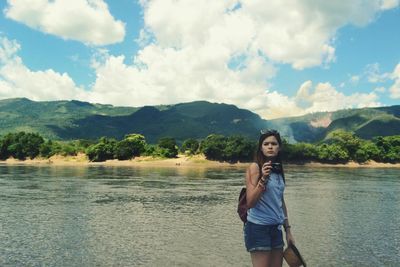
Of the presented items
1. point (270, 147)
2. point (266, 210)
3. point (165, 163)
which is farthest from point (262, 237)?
point (165, 163)

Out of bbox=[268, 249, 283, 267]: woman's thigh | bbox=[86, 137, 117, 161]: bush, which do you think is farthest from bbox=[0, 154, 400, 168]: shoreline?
bbox=[268, 249, 283, 267]: woman's thigh

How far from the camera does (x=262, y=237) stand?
7863 millimetres

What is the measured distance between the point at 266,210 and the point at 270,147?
1201 mm

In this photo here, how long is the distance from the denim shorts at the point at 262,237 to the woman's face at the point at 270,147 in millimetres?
1367

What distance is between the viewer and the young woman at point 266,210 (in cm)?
777

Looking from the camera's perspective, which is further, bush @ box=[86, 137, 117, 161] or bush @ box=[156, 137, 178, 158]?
bush @ box=[86, 137, 117, 161]

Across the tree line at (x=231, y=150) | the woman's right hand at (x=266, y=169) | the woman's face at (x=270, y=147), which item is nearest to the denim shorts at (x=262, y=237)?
the woman's right hand at (x=266, y=169)

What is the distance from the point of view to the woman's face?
8000 millimetres

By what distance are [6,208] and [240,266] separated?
77.9 ft

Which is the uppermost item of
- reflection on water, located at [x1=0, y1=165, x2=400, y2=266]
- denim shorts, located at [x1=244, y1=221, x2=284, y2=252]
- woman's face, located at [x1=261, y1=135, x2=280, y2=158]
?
woman's face, located at [x1=261, y1=135, x2=280, y2=158]

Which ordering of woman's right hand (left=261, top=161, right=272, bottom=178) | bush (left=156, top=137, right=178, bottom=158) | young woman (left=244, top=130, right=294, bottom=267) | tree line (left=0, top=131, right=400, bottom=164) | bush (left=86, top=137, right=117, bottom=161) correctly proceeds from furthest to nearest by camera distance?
bush (left=86, top=137, right=117, bottom=161) → bush (left=156, top=137, right=178, bottom=158) → tree line (left=0, top=131, right=400, bottom=164) → young woman (left=244, top=130, right=294, bottom=267) → woman's right hand (left=261, top=161, right=272, bottom=178)

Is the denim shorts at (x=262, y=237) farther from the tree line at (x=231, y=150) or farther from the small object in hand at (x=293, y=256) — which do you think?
the tree line at (x=231, y=150)

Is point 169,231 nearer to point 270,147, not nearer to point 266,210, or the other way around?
point 266,210

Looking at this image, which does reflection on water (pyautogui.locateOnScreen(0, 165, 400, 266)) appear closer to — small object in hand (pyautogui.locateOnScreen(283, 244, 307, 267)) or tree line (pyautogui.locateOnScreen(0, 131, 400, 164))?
small object in hand (pyautogui.locateOnScreen(283, 244, 307, 267))
